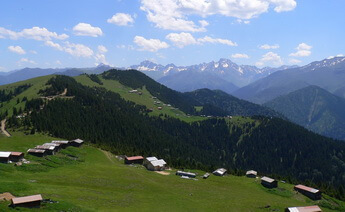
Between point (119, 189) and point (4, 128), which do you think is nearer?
point (119, 189)

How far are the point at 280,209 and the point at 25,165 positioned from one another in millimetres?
77382

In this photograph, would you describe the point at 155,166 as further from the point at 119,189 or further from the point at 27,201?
the point at 27,201

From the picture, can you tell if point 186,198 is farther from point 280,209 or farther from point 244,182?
point 244,182

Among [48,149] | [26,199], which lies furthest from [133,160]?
[26,199]

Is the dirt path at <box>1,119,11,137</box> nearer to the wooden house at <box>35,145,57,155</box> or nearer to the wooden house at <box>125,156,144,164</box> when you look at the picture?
the wooden house at <box>35,145,57,155</box>

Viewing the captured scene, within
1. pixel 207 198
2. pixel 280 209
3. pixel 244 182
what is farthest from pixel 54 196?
pixel 244 182

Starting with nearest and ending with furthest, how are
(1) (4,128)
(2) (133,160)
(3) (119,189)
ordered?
(3) (119,189) → (2) (133,160) → (1) (4,128)

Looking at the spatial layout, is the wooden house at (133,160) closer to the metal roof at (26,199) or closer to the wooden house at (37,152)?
the wooden house at (37,152)

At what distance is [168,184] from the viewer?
3740 inches

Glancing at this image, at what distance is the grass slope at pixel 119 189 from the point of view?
64938mm

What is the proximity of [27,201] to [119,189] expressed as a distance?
30.1m

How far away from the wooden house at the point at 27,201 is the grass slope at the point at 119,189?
1562 mm

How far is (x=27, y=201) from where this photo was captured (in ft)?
176

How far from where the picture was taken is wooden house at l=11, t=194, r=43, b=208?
52781 mm
